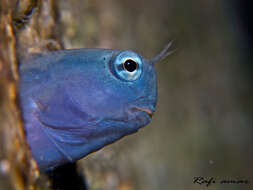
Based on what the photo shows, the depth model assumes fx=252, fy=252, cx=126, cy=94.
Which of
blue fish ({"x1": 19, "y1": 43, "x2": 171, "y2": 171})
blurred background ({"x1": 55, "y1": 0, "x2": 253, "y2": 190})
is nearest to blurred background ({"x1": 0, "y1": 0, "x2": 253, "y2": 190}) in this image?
blurred background ({"x1": 55, "y1": 0, "x2": 253, "y2": 190})

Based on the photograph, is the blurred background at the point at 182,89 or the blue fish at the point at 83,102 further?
the blurred background at the point at 182,89

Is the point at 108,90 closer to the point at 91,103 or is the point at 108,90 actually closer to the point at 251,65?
the point at 91,103

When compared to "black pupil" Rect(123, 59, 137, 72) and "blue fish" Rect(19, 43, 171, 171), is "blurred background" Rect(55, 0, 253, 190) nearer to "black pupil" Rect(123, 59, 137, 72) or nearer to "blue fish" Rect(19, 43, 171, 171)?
"blue fish" Rect(19, 43, 171, 171)

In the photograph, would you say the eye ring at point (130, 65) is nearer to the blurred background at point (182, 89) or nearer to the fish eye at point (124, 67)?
the fish eye at point (124, 67)

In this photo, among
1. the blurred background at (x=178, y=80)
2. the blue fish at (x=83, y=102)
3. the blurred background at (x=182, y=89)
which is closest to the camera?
the blue fish at (x=83, y=102)

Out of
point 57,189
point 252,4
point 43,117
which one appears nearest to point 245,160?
point 252,4

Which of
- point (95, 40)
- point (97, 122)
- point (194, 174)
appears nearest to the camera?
point (97, 122)

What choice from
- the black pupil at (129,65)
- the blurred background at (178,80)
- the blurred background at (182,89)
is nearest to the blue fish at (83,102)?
the black pupil at (129,65)

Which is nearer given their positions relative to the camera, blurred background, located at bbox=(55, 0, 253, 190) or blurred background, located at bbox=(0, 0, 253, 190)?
blurred background, located at bbox=(0, 0, 253, 190)
